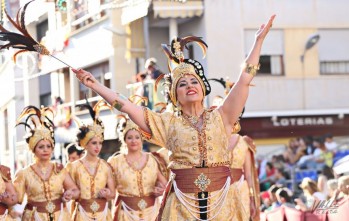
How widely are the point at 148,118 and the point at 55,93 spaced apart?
22.3m

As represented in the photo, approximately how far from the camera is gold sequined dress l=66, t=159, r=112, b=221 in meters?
11.2

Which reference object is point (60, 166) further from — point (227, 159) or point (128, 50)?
point (128, 50)

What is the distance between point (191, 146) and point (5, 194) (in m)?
3.77

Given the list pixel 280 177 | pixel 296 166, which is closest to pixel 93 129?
pixel 280 177

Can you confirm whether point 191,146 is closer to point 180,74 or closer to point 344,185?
point 180,74

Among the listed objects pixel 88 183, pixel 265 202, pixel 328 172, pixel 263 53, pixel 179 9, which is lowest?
pixel 265 202

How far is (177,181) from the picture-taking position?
738 cm

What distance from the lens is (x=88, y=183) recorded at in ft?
36.9

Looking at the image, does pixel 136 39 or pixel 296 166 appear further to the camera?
pixel 136 39

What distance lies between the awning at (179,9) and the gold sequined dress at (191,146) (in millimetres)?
14373

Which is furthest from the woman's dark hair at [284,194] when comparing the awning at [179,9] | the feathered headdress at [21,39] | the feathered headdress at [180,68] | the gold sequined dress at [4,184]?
the awning at [179,9]

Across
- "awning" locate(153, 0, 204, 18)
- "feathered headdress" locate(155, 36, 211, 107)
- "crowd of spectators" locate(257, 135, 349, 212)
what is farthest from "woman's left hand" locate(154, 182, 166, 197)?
"awning" locate(153, 0, 204, 18)

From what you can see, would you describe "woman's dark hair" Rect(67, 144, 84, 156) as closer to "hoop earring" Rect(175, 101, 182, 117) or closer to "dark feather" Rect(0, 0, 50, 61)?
"hoop earring" Rect(175, 101, 182, 117)

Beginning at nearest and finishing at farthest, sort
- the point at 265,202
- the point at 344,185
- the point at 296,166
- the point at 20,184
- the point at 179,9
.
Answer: the point at 344,185 < the point at 20,184 < the point at 265,202 < the point at 296,166 < the point at 179,9
